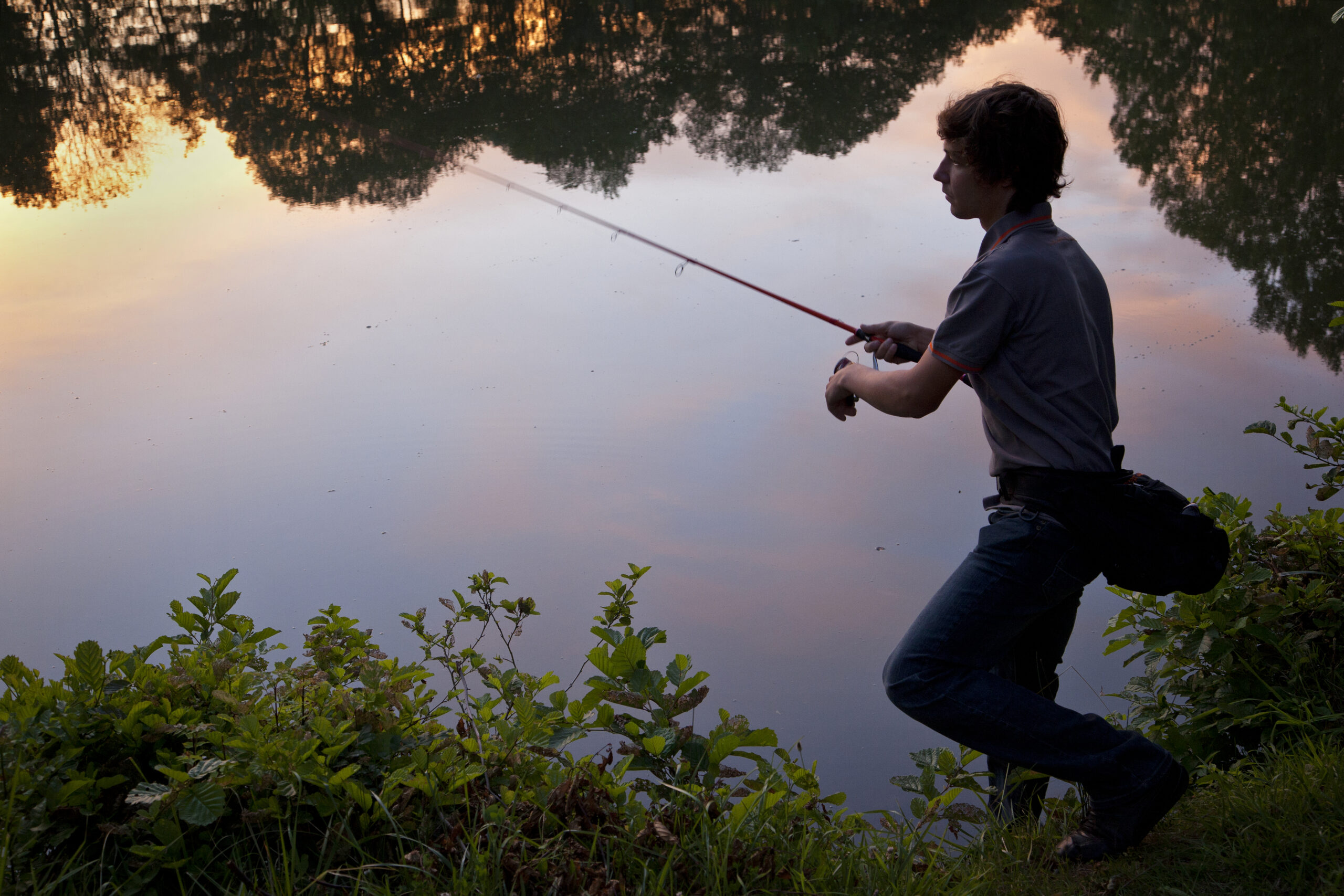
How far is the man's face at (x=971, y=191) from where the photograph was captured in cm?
213

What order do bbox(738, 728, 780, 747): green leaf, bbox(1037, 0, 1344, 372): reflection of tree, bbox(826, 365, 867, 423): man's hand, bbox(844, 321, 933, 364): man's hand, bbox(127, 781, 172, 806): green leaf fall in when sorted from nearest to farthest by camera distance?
bbox(127, 781, 172, 806): green leaf < bbox(738, 728, 780, 747): green leaf < bbox(826, 365, 867, 423): man's hand < bbox(844, 321, 933, 364): man's hand < bbox(1037, 0, 1344, 372): reflection of tree

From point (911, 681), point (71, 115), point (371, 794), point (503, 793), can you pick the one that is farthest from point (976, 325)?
point (71, 115)

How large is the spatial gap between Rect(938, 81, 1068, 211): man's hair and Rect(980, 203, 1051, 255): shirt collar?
0.5 inches

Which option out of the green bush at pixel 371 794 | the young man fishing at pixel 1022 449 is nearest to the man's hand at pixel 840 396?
the young man fishing at pixel 1022 449

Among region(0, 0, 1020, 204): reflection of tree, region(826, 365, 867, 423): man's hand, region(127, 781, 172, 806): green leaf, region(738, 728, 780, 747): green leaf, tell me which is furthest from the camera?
region(0, 0, 1020, 204): reflection of tree

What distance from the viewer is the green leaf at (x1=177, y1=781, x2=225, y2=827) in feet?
5.46

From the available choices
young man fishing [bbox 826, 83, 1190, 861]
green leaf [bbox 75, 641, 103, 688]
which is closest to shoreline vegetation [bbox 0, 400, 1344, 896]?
green leaf [bbox 75, 641, 103, 688]

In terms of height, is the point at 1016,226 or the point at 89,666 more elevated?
the point at 1016,226

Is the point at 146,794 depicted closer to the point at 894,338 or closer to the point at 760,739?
the point at 760,739

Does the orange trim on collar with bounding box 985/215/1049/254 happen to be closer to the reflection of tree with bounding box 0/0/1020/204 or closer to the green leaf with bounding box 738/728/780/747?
the green leaf with bounding box 738/728/780/747

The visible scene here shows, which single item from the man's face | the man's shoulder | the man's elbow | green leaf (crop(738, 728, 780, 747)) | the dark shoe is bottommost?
the dark shoe

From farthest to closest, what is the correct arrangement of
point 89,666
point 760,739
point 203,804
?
point 760,739 < point 89,666 < point 203,804

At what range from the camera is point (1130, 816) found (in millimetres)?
1980

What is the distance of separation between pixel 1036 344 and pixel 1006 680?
651 millimetres
